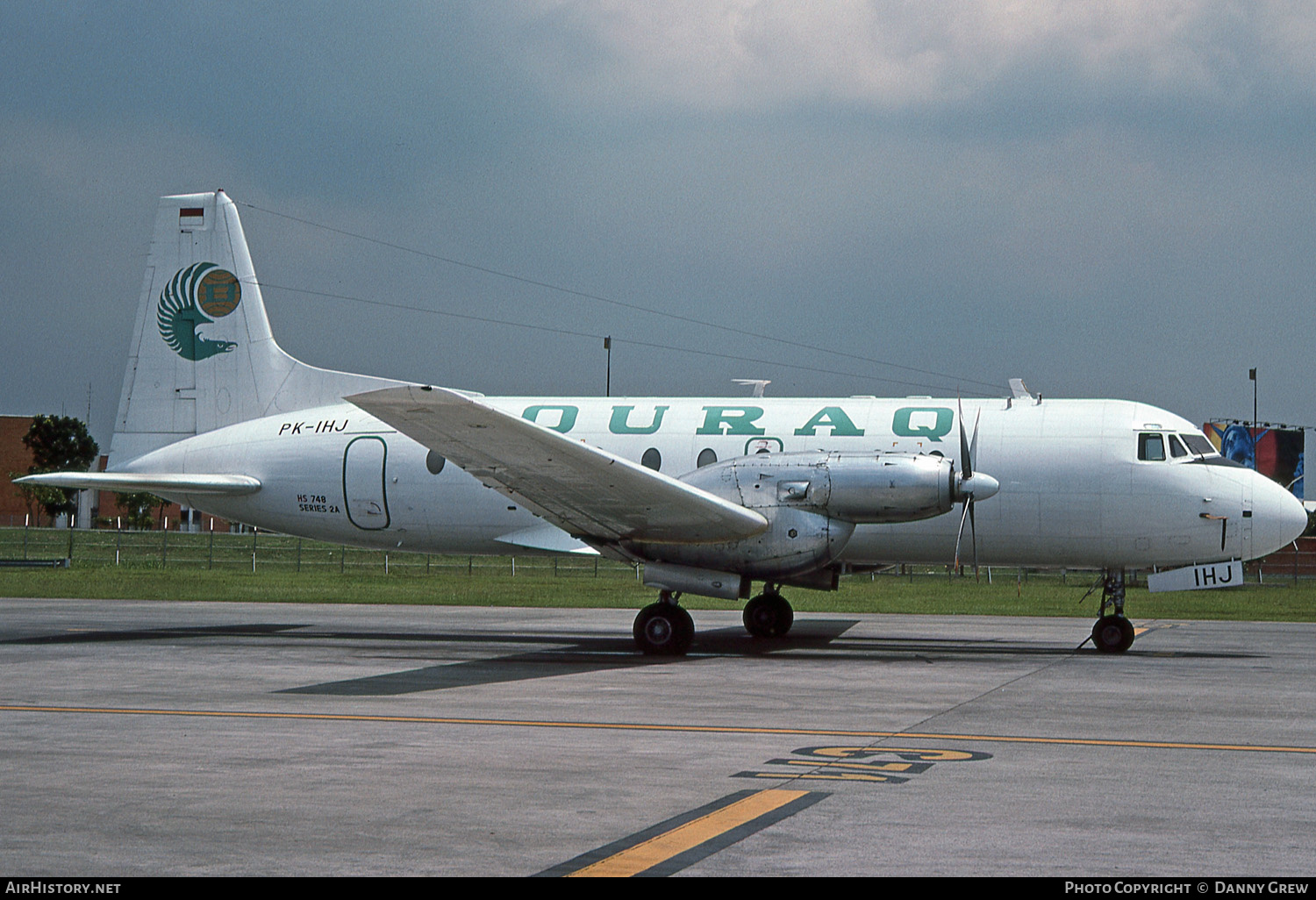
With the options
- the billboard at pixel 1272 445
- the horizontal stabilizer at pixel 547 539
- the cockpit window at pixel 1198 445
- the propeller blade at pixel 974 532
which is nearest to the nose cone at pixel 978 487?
the propeller blade at pixel 974 532

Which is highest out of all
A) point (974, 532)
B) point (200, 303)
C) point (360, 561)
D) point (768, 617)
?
point (200, 303)

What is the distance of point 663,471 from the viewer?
20.7 meters

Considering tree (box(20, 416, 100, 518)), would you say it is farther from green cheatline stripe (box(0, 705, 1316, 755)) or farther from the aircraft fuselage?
green cheatline stripe (box(0, 705, 1316, 755))

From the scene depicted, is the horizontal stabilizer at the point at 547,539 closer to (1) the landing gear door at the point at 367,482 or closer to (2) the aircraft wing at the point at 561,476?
(2) the aircraft wing at the point at 561,476

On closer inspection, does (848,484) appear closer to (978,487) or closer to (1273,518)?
(978,487)

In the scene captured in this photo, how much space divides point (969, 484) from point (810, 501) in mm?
2125

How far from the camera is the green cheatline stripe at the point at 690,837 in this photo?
645cm

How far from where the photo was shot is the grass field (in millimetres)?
32406

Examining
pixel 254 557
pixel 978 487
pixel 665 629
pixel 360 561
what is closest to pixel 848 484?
pixel 978 487

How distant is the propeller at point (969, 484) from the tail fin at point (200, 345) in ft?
34.5

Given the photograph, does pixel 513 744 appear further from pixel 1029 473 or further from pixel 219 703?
pixel 1029 473

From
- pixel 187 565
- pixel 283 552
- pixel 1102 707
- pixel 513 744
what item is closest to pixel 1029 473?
pixel 1102 707
